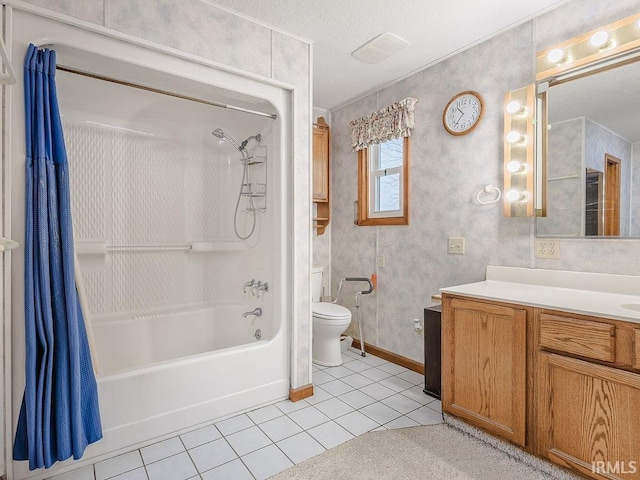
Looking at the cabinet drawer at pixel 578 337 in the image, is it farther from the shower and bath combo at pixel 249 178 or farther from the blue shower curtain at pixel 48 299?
the blue shower curtain at pixel 48 299

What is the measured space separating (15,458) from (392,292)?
2575 mm

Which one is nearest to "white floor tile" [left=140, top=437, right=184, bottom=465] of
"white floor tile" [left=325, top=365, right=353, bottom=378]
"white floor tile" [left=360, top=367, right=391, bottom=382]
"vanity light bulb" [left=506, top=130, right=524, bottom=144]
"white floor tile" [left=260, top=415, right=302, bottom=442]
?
"white floor tile" [left=260, top=415, right=302, bottom=442]

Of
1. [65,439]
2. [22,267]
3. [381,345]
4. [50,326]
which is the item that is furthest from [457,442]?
[22,267]

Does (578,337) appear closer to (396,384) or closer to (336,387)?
(396,384)

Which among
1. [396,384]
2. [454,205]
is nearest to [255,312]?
[396,384]

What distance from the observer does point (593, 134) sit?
6.32 ft

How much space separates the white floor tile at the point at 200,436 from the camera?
1.89m

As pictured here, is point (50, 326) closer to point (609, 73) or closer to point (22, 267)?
point (22, 267)

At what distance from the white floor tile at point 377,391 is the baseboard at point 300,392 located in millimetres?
395

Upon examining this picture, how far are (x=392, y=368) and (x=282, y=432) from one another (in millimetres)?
1276

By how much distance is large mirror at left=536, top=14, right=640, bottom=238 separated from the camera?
5.87ft

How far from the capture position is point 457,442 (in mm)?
1902

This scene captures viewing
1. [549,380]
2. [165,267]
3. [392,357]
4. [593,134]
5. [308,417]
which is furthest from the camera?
[392,357]

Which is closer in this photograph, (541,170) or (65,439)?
(65,439)
